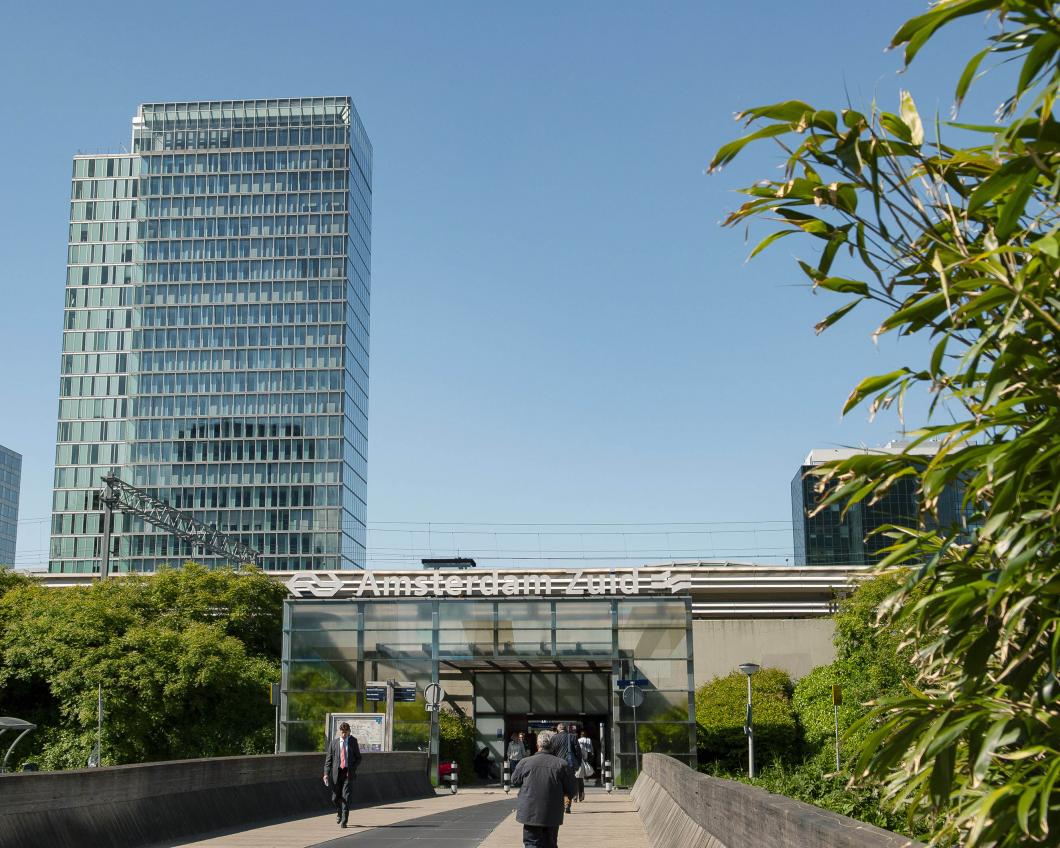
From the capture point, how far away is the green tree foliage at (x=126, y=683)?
5150 cm

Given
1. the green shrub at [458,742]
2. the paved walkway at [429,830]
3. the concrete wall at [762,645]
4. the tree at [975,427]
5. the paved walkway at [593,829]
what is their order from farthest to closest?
1. the concrete wall at [762,645]
2. the green shrub at [458,742]
3. the paved walkway at [593,829]
4. the paved walkway at [429,830]
5. the tree at [975,427]

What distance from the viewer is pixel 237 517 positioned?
488 feet

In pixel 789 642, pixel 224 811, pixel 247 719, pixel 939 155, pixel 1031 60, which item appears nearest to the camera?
pixel 1031 60

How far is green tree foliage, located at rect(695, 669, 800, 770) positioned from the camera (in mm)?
52906

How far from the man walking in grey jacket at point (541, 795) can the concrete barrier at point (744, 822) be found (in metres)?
1.32

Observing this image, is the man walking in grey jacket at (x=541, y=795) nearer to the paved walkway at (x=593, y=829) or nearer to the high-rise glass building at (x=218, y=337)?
the paved walkway at (x=593, y=829)

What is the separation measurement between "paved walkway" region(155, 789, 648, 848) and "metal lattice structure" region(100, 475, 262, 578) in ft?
118

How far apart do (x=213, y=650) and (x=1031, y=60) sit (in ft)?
174

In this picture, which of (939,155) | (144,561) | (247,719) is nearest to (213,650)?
(247,719)

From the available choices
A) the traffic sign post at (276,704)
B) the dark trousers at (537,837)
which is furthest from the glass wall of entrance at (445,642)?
the dark trousers at (537,837)

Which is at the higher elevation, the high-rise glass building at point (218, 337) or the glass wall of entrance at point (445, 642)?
the high-rise glass building at point (218, 337)

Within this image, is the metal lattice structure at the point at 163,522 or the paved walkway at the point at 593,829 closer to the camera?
the paved walkway at the point at 593,829

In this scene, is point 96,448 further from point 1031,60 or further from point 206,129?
point 1031,60

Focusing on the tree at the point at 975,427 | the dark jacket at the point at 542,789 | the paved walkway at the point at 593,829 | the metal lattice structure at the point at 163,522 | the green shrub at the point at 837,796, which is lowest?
the paved walkway at the point at 593,829
